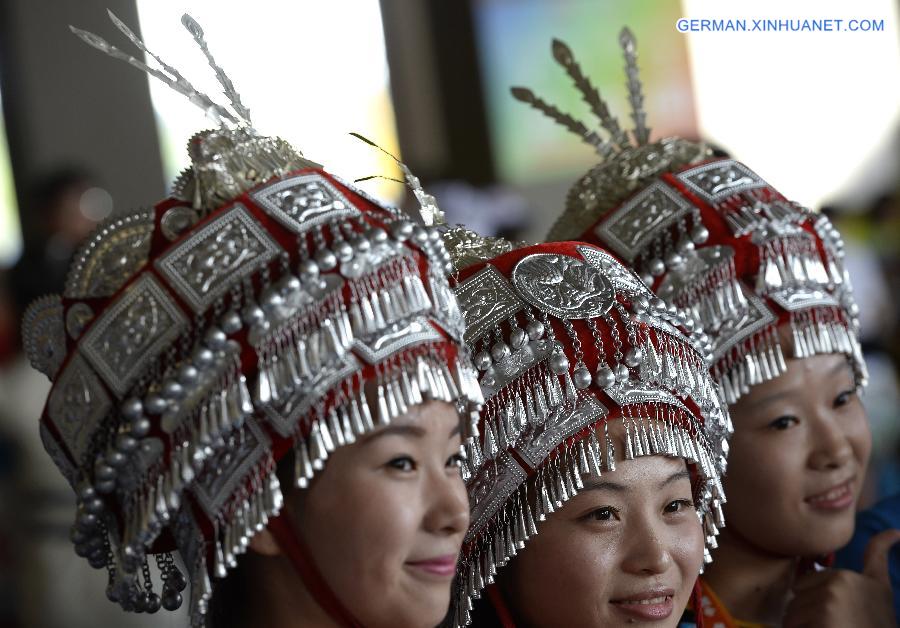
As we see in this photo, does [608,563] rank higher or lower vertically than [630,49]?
lower

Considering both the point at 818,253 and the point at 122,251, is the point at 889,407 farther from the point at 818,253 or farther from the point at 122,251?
the point at 122,251

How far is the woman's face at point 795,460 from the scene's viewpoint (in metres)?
2.80

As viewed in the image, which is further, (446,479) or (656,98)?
(656,98)

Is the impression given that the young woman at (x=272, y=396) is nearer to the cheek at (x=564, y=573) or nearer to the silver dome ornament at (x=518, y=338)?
the silver dome ornament at (x=518, y=338)

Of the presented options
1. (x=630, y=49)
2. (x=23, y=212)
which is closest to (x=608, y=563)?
(x=630, y=49)

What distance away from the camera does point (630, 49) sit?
125 inches

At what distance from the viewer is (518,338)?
2289 mm

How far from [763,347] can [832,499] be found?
0.42m

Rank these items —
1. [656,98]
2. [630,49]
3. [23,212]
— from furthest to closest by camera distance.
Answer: [656,98] → [23,212] → [630,49]

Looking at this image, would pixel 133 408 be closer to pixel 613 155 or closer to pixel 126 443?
pixel 126 443

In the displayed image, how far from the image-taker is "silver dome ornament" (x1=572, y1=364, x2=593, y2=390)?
2.26 m

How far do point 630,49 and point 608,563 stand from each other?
1483 millimetres

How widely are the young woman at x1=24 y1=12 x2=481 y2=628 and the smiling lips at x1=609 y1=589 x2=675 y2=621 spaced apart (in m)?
0.45

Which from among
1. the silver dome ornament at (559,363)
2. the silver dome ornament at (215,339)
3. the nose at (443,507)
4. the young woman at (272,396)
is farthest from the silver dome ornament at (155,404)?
the silver dome ornament at (559,363)
